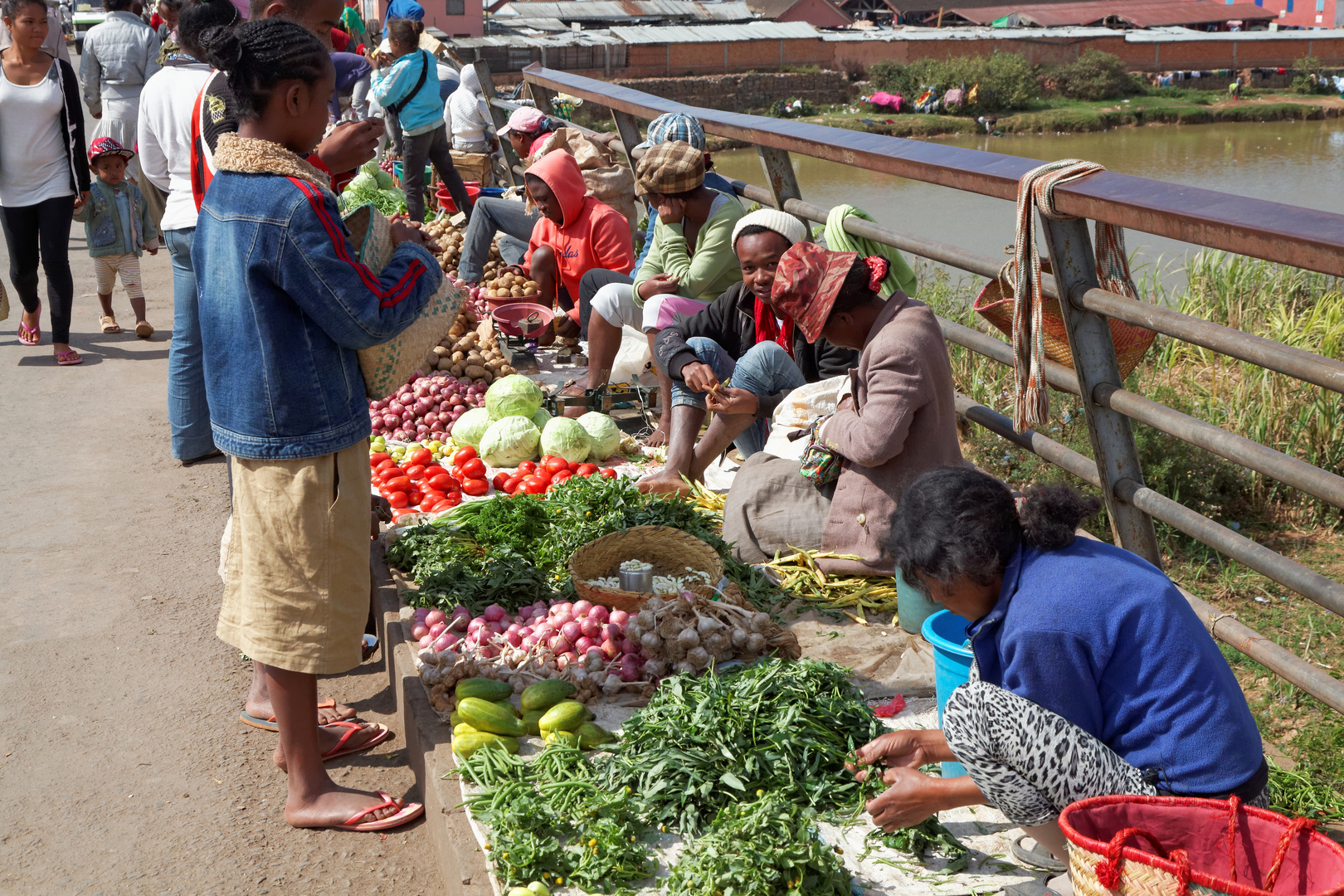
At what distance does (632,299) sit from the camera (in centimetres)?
577

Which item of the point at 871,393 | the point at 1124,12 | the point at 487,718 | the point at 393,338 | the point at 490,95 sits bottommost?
the point at 487,718

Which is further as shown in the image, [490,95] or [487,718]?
[490,95]

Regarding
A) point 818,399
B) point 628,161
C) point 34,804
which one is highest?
point 628,161

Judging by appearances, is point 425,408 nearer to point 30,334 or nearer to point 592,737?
point 592,737

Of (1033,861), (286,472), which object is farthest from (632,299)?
(1033,861)

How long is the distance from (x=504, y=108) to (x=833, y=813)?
930cm

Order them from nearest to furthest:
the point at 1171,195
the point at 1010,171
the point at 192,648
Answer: the point at 1171,195, the point at 1010,171, the point at 192,648

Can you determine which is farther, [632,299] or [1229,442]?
[632,299]

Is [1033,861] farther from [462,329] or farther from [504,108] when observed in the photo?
[504,108]

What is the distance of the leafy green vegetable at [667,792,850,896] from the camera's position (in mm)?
2205

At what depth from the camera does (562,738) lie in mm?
2871

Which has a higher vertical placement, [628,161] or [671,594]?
[628,161]

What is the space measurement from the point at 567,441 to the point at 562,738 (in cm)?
244

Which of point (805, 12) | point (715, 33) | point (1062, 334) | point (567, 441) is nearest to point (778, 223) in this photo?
point (1062, 334)
